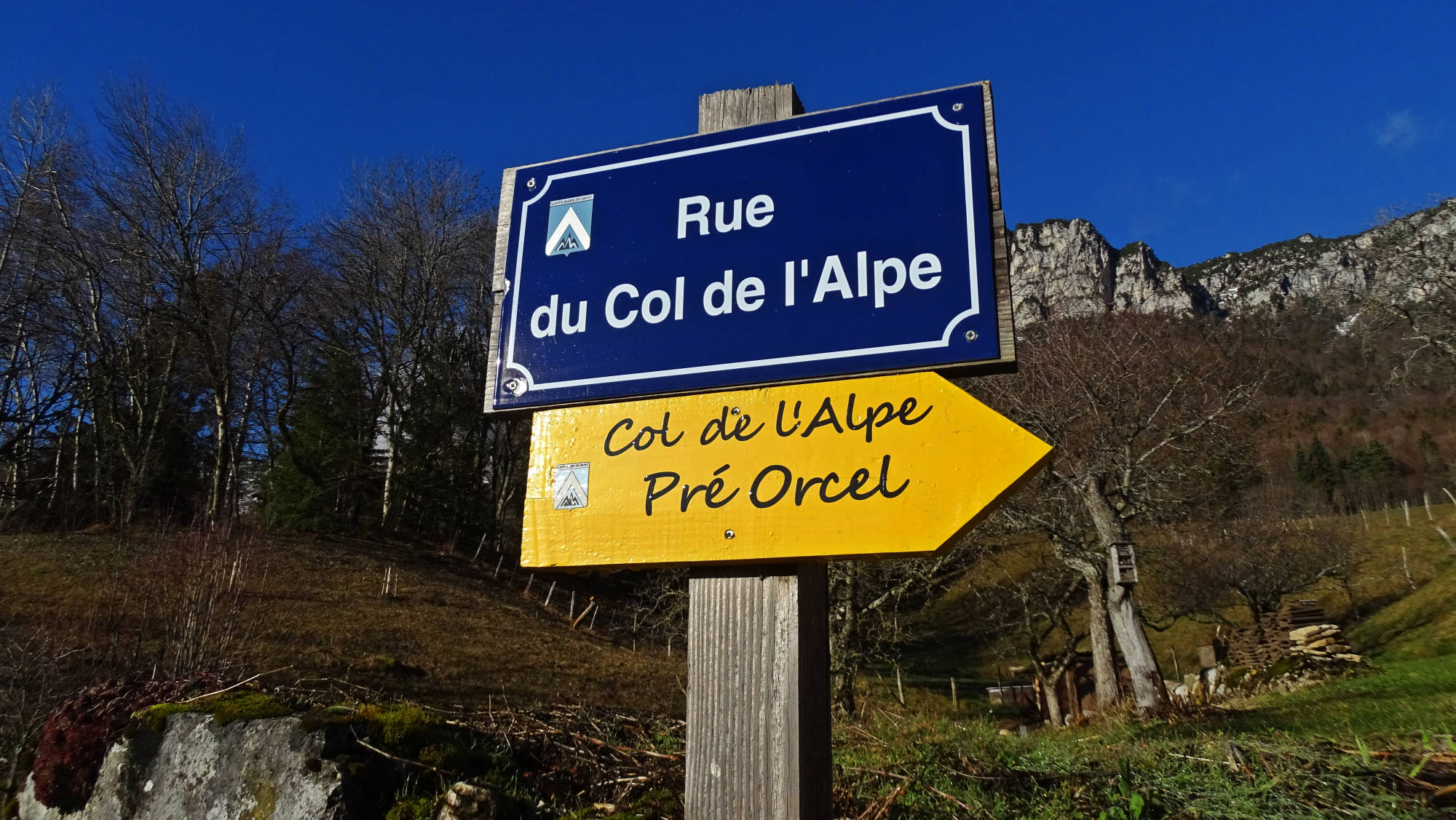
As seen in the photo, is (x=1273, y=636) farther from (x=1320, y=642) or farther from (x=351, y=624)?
(x=351, y=624)

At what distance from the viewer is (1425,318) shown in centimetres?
1905

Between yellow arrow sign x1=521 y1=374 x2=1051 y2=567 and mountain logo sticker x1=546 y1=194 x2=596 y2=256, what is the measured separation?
465mm

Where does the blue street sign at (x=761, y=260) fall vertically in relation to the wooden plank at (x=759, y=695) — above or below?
above

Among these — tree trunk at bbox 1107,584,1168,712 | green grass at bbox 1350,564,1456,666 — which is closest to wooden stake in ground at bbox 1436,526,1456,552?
green grass at bbox 1350,564,1456,666

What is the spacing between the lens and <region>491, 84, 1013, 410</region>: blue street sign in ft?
5.95

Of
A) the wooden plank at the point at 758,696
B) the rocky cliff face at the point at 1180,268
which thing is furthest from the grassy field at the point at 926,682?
the rocky cliff face at the point at 1180,268

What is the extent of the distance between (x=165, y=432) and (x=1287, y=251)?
402 ft

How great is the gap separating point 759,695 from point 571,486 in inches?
25.2

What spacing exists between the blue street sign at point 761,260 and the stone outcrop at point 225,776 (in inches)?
108

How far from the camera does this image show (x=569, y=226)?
2227 millimetres

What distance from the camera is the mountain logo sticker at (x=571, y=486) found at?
194cm

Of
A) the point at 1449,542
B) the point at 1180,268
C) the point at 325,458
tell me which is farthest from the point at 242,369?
the point at 1180,268

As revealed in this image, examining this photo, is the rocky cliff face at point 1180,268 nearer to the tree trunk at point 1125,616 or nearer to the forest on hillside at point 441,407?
the forest on hillside at point 441,407

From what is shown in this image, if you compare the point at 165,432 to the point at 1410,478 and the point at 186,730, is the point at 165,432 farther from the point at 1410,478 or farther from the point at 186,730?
the point at 1410,478
